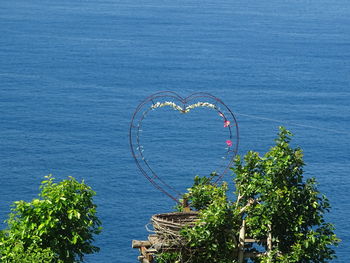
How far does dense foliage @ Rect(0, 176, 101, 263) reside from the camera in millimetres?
15531

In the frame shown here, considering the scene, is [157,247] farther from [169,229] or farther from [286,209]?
[286,209]

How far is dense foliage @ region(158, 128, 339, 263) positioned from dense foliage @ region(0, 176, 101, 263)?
1.97m

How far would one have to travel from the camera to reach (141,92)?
401 feet

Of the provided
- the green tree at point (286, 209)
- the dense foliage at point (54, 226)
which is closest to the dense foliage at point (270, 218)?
the green tree at point (286, 209)

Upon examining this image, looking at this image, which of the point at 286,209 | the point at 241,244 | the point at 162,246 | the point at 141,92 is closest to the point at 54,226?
the point at 162,246

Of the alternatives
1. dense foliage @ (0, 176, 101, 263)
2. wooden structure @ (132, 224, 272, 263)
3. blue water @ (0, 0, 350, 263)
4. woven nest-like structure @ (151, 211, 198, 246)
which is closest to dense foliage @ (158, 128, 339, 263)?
wooden structure @ (132, 224, 272, 263)

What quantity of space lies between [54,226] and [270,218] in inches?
169

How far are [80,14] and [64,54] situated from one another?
4904cm

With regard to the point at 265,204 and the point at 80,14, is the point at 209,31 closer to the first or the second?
the point at 80,14

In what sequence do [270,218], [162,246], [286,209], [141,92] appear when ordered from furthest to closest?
[141,92] < [286,209] < [270,218] < [162,246]

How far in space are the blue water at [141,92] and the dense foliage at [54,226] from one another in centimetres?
5408

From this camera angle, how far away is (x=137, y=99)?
388ft

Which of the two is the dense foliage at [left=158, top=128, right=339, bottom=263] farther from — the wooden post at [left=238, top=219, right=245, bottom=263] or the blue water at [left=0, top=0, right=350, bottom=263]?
the blue water at [left=0, top=0, right=350, bottom=263]

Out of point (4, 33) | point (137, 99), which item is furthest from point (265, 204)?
point (4, 33)
